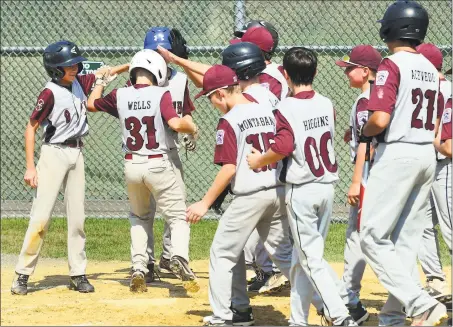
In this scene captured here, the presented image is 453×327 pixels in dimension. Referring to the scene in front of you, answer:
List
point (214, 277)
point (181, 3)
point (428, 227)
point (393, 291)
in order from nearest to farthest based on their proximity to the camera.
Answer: point (393, 291), point (214, 277), point (428, 227), point (181, 3)

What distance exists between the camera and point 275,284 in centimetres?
755

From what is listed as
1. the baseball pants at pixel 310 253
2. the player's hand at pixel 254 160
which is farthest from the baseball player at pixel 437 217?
the player's hand at pixel 254 160

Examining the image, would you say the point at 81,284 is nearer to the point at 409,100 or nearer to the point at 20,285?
the point at 20,285

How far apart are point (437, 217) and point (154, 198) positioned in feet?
7.03

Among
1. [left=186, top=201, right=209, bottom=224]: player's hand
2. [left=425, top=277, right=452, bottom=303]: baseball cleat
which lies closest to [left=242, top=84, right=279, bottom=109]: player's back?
[left=186, top=201, right=209, bottom=224]: player's hand

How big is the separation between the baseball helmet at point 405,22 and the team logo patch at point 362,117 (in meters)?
0.65

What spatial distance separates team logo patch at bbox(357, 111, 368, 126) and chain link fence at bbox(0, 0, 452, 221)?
14.3ft

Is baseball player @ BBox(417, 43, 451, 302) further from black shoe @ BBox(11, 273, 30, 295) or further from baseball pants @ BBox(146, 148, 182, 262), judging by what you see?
black shoe @ BBox(11, 273, 30, 295)

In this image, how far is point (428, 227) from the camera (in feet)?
23.9

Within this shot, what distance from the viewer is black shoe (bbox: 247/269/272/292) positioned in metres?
7.67

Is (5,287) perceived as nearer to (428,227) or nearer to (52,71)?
(52,71)

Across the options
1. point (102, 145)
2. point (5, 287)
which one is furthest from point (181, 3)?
point (5, 287)

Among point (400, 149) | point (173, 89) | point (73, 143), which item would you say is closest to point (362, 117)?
point (400, 149)

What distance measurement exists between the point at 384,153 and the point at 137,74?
7.52ft
